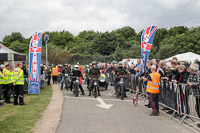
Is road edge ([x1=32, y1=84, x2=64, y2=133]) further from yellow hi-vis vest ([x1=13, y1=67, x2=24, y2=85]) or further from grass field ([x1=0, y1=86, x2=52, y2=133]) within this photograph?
yellow hi-vis vest ([x1=13, y1=67, x2=24, y2=85])

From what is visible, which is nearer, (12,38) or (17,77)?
(17,77)

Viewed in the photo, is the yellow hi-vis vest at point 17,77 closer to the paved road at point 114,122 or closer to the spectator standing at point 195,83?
the paved road at point 114,122

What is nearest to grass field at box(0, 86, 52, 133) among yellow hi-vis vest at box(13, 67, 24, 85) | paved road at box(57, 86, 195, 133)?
paved road at box(57, 86, 195, 133)

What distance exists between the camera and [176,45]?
52625 millimetres

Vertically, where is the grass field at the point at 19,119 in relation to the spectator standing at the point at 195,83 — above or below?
below

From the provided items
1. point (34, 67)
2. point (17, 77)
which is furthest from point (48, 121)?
point (34, 67)

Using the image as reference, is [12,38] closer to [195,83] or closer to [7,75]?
[7,75]

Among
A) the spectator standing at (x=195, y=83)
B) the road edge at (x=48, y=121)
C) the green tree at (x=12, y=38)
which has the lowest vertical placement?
the road edge at (x=48, y=121)

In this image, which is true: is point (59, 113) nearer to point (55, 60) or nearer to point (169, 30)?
point (55, 60)

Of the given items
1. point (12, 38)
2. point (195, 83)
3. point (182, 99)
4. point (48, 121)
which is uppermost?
point (12, 38)

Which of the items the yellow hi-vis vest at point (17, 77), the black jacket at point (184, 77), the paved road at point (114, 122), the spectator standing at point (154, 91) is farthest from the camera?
the yellow hi-vis vest at point (17, 77)

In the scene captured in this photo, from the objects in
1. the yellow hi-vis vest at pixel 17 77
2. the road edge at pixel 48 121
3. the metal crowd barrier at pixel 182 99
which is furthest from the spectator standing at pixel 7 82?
the metal crowd barrier at pixel 182 99

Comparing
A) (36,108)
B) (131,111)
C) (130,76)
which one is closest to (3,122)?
(36,108)

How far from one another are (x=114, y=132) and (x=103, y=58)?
31.0m
